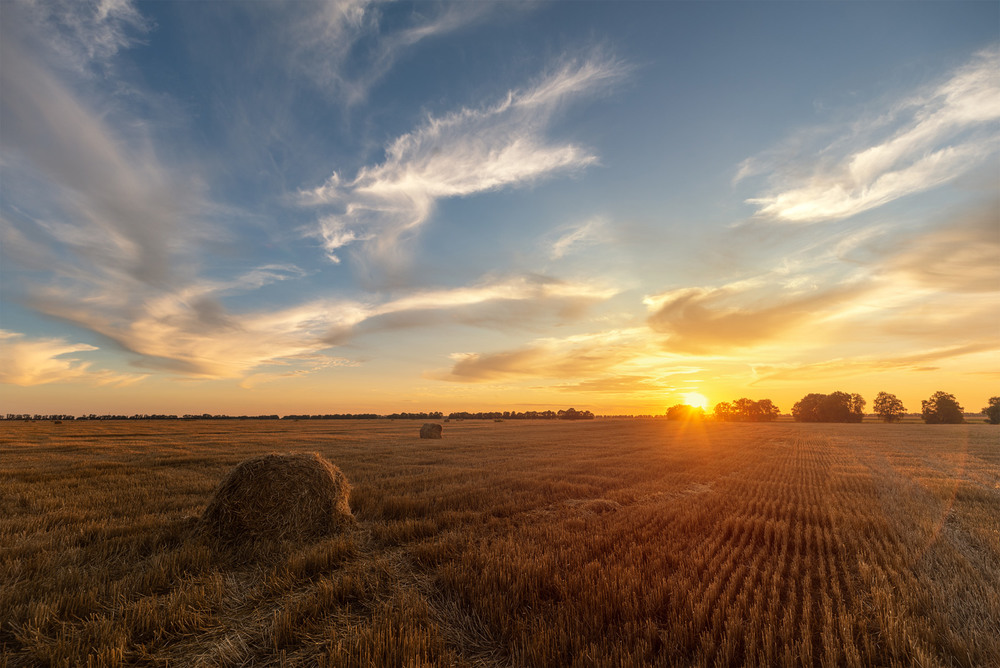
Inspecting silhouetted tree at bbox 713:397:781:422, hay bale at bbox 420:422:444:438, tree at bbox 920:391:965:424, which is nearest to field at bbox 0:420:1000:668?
hay bale at bbox 420:422:444:438

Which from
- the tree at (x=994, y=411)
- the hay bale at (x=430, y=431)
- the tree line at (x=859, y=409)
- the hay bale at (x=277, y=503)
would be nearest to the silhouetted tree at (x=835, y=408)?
the tree line at (x=859, y=409)

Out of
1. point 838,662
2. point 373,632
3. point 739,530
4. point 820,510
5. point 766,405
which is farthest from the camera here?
point 766,405

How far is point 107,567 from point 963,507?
17827 millimetres

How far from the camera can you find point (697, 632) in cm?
456

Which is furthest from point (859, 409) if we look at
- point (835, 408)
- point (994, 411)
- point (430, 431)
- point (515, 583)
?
point (515, 583)

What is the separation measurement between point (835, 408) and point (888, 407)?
49.3ft

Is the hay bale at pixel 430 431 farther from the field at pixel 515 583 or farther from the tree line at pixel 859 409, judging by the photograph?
the tree line at pixel 859 409

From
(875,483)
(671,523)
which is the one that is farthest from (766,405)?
(671,523)

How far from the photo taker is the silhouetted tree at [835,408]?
379 feet

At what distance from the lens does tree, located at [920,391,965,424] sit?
99.7 metres

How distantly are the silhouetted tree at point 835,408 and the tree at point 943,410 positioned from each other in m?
14.2

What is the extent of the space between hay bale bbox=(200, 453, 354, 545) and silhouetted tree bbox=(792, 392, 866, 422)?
14342cm

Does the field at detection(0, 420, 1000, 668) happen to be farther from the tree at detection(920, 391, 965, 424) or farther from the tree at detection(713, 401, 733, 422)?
the tree at detection(713, 401, 733, 422)

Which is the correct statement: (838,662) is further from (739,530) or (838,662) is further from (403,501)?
(403,501)
